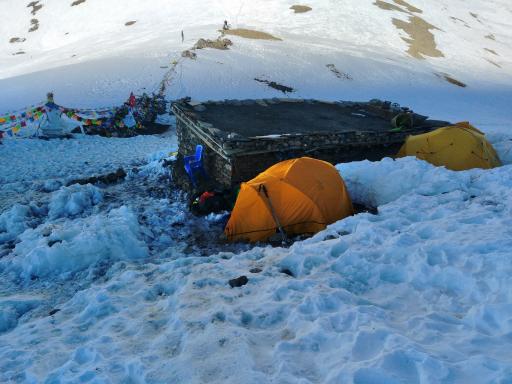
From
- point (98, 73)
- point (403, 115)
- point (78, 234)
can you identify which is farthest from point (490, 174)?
point (98, 73)

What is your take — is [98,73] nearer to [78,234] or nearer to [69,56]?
[69,56]

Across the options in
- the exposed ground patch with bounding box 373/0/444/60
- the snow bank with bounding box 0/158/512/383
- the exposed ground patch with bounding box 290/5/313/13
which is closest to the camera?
the snow bank with bounding box 0/158/512/383

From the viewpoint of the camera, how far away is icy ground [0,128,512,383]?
4.32 meters

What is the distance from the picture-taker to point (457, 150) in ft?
40.3

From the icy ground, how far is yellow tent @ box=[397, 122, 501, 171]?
244 cm

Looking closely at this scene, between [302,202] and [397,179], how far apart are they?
261 cm

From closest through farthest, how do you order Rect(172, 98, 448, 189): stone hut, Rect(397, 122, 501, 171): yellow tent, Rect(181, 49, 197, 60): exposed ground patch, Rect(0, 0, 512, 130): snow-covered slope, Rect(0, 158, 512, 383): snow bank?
1. Rect(0, 158, 512, 383): snow bank
2. Rect(172, 98, 448, 189): stone hut
3. Rect(397, 122, 501, 171): yellow tent
4. Rect(0, 0, 512, 130): snow-covered slope
5. Rect(181, 49, 197, 60): exposed ground patch

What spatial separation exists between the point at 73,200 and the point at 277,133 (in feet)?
20.4

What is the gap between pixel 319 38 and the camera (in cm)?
4444

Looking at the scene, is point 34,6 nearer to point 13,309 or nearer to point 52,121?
point 52,121

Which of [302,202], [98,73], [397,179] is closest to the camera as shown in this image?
[302,202]

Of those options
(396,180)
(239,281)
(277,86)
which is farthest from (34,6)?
(239,281)

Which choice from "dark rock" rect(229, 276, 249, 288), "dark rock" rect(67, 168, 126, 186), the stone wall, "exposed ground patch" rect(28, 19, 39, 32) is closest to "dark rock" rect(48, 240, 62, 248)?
"dark rock" rect(229, 276, 249, 288)

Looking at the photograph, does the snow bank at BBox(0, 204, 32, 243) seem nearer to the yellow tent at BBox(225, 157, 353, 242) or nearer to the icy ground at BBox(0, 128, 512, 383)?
the icy ground at BBox(0, 128, 512, 383)
